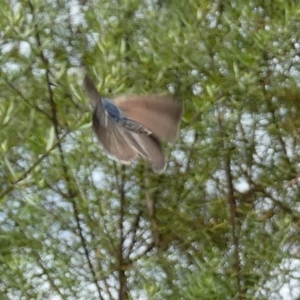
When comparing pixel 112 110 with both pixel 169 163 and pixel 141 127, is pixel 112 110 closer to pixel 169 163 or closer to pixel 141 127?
pixel 141 127

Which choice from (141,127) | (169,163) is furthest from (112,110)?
(169,163)

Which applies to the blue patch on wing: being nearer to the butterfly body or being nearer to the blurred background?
the butterfly body

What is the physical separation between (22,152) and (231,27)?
45cm

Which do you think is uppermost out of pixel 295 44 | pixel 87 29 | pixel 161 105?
pixel 87 29

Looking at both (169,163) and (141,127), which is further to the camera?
(169,163)

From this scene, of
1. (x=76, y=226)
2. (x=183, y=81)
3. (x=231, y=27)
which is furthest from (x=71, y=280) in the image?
(x=231, y=27)

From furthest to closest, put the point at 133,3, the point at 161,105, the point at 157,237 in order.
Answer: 1. the point at 157,237
2. the point at 133,3
3. the point at 161,105

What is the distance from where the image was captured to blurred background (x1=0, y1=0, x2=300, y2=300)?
1155 mm

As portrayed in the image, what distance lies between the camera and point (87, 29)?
1.30m

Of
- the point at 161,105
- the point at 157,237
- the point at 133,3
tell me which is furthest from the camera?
the point at 157,237

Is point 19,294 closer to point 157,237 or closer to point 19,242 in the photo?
point 19,242

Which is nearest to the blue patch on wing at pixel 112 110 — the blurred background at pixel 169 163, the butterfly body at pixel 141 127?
the butterfly body at pixel 141 127

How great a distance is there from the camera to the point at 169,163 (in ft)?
4.30

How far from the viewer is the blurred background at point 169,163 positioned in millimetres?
1155
